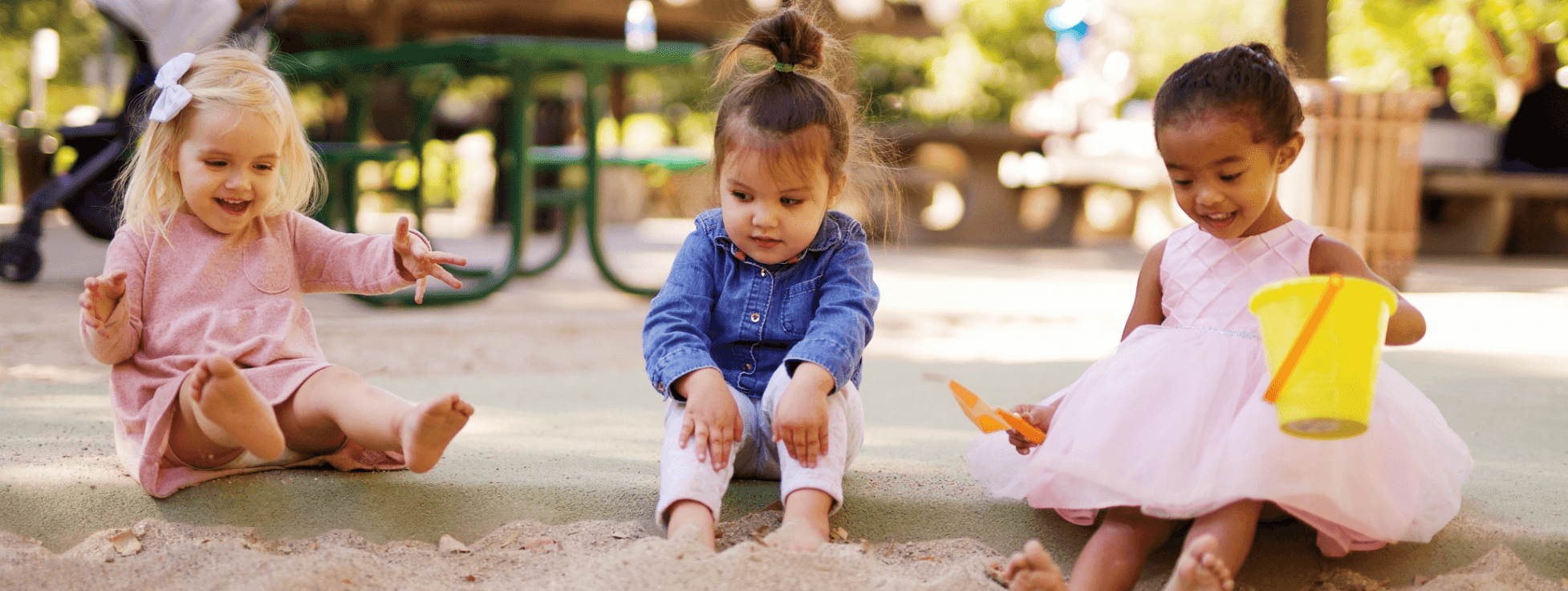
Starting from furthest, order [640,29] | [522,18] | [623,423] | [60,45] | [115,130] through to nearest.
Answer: [60,45] → [522,18] → [640,29] → [115,130] → [623,423]

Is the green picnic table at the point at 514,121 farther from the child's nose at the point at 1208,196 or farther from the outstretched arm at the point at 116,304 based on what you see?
the child's nose at the point at 1208,196

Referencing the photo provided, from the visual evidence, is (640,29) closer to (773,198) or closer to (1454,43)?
(773,198)

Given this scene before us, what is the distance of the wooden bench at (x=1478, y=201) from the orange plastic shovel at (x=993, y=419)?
26.1 ft

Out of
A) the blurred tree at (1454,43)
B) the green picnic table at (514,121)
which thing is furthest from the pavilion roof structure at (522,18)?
the blurred tree at (1454,43)

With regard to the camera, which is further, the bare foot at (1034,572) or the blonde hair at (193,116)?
the blonde hair at (193,116)

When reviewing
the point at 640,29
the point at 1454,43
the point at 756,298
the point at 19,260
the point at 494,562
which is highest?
the point at 1454,43

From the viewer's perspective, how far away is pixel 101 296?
1.67 m

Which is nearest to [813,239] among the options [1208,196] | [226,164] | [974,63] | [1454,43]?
[1208,196]

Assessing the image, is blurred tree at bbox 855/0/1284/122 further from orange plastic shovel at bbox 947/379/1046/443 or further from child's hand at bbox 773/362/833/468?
child's hand at bbox 773/362/833/468

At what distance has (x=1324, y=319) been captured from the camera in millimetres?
1312

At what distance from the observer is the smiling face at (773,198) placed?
1774 millimetres

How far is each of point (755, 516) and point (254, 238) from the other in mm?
961

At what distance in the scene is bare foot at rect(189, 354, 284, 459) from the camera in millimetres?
1537

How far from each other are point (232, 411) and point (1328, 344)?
143 cm
